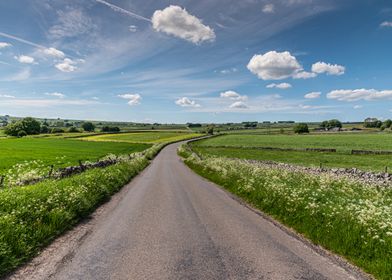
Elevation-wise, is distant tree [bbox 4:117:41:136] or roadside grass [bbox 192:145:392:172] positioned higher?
distant tree [bbox 4:117:41:136]

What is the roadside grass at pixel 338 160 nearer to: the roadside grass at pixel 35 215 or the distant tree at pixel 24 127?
the roadside grass at pixel 35 215

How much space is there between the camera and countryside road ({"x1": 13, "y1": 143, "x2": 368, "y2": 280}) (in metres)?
7.11

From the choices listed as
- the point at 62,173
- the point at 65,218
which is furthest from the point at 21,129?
the point at 65,218

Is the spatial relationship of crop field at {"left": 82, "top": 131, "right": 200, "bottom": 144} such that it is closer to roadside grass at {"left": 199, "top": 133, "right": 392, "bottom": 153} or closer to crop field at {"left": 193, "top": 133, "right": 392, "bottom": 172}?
roadside grass at {"left": 199, "top": 133, "right": 392, "bottom": 153}

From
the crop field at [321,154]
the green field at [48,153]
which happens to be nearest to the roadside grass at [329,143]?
the crop field at [321,154]

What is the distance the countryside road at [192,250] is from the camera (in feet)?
23.3

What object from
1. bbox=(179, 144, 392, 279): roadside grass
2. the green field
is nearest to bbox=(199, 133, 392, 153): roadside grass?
the green field

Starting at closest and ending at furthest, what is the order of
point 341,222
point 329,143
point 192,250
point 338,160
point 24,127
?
1. point 192,250
2. point 341,222
3. point 338,160
4. point 329,143
5. point 24,127

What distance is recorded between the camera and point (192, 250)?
8.60 m

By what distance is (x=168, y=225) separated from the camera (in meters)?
11.3

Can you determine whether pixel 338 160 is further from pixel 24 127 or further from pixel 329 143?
pixel 24 127

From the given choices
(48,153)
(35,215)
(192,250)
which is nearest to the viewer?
(192,250)

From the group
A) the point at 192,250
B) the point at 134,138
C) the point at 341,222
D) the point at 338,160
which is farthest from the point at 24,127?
the point at 341,222

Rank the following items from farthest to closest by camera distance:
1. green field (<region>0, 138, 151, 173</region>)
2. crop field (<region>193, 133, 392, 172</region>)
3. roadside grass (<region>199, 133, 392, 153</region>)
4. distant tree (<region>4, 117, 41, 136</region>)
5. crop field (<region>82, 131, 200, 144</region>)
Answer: distant tree (<region>4, 117, 41, 136</region>) < crop field (<region>82, 131, 200, 144</region>) < roadside grass (<region>199, 133, 392, 153</region>) < crop field (<region>193, 133, 392, 172</region>) < green field (<region>0, 138, 151, 173</region>)
